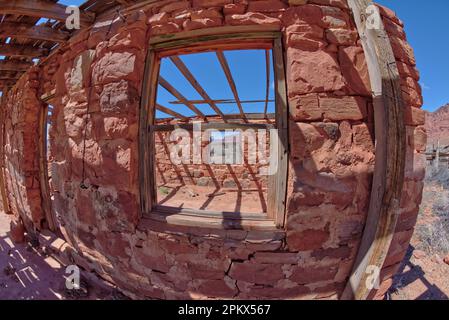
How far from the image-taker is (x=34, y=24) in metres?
2.07

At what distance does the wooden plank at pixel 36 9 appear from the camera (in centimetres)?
167

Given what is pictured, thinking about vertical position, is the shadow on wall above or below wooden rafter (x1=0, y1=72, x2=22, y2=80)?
below

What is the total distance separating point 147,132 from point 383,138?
6.31 feet

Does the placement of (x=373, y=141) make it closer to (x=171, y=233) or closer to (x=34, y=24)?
(x=171, y=233)

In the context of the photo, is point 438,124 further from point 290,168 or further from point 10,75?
point 10,75

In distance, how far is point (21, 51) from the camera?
7.93 ft

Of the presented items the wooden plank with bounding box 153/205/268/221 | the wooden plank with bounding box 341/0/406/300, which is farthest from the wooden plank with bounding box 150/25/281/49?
the wooden plank with bounding box 153/205/268/221

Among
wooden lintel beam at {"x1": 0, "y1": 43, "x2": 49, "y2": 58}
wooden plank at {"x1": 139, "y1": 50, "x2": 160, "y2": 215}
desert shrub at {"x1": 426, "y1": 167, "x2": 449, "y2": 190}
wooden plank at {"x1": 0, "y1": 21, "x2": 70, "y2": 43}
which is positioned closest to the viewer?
wooden plank at {"x1": 139, "y1": 50, "x2": 160, "y2": 215}

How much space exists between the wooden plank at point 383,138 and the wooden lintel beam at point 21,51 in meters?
3.56

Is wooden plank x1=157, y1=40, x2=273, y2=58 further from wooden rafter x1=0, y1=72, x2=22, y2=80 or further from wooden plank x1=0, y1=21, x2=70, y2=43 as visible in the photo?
wooden rafter x1=0, y1=72, x2=22, y2=80

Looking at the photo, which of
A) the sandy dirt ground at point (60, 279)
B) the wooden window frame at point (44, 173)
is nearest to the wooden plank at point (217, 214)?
the sandy dirt ground at point (60, 279)

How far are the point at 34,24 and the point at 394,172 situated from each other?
3745mm

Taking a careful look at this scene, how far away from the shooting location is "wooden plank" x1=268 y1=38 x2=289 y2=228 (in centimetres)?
149

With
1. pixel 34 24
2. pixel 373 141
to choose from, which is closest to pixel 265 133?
pixel 373 141
